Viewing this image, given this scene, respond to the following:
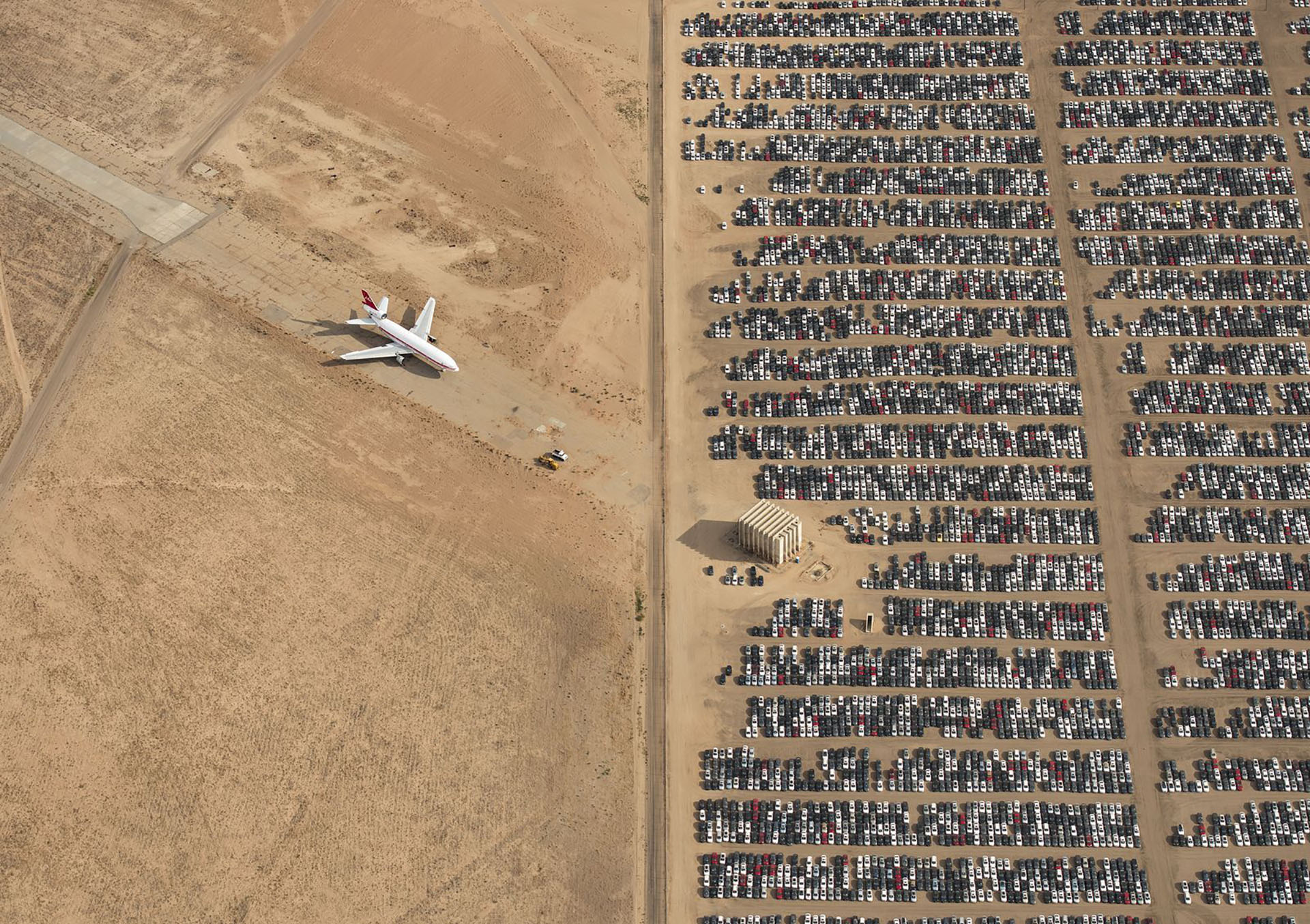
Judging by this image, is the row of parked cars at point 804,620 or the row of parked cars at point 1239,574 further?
the row of parked cars at point 1239,574

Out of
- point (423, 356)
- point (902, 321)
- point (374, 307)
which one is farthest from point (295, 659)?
point (902, 321)

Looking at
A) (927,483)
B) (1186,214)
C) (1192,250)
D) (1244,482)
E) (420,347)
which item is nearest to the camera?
(927,483)

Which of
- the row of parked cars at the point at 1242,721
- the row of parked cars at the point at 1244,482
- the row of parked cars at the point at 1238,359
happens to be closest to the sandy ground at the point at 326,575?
the row of parked cars at the point at 1242,721

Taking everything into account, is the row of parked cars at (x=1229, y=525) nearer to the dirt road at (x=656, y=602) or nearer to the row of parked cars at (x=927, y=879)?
the row of parked cars at (x=927, y=879)

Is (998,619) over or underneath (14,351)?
underneath

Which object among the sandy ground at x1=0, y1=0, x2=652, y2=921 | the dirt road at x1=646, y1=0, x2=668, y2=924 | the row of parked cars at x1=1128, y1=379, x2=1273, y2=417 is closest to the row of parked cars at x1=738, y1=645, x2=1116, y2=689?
the dirt road at x1=646, y1=0, x2=668, y2=924

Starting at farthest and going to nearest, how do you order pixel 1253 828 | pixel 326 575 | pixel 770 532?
pixel 326 575
pixel 770 532
pixel 1253 828

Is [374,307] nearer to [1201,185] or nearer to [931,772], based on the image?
[931,772]
